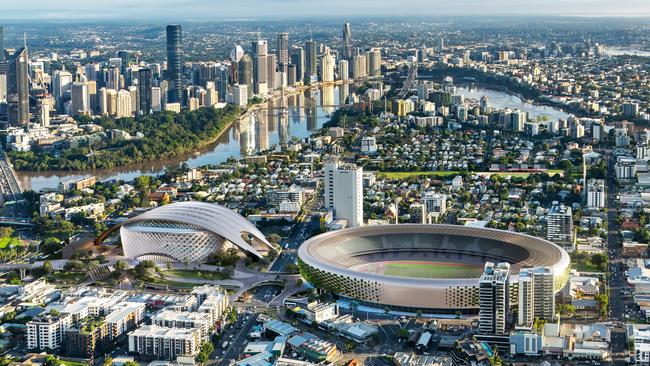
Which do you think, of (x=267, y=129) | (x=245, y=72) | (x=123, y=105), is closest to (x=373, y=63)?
(x=245, y=72)

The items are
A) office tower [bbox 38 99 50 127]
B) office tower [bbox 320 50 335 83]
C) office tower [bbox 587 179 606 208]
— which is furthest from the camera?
office tower [bbox 320 50 335 83]

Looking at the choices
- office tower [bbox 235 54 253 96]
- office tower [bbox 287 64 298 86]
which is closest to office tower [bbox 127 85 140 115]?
office tower [bbox 235 54 253 96]

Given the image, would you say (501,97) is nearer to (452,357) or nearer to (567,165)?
(567,165)

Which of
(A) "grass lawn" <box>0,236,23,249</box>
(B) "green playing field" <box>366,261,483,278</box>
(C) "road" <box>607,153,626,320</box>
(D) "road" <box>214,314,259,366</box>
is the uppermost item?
(B) "green playing field" <box>366,261,483,278</box>

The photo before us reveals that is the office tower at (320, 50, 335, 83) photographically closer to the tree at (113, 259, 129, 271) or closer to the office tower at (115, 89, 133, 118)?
the office tower at (115, 89, 133, 118)

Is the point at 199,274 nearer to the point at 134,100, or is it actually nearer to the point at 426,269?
the point at 426,269

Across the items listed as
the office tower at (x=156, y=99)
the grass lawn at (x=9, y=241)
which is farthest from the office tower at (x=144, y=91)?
the grass lawn at (x=9, y=241)

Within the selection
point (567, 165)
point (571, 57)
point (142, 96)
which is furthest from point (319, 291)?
point (571, 57)
